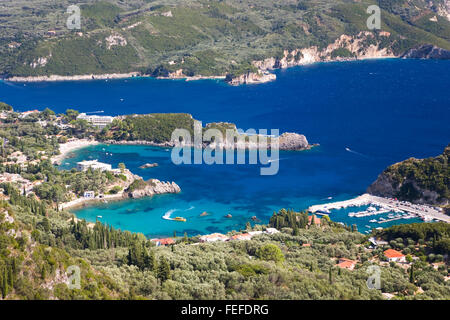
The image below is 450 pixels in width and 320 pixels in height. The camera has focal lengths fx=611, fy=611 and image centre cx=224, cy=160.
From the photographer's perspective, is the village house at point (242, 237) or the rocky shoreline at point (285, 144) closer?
the village house at point (242, 237)

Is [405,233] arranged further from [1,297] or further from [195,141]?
[195,141]

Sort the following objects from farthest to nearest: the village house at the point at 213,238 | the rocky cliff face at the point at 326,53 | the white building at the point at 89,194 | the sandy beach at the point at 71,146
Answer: the rocky cliff face at the point at 326,53 → the sandy beach at the point at 71,146 → the white building at the point at 89,194 → the village house at the point at 213,238

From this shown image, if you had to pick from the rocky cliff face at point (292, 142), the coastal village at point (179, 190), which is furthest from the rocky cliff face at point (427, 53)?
the coastal village at point (179, 190)

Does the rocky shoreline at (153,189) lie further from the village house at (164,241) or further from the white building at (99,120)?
the white building at (99,120)

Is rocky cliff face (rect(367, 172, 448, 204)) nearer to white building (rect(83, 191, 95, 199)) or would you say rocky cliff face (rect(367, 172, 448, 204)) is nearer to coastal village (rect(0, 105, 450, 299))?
coastal village (rect(0, 105, 450, 299))

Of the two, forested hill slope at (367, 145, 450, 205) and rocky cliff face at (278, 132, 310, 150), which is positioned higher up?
rocky cliff face at (278, 132, 310, 150)

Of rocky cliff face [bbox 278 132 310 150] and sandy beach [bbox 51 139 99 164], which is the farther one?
rocky cliff face [bbox 278 132 310 150]

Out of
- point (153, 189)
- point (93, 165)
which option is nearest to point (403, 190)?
point (153, 189)

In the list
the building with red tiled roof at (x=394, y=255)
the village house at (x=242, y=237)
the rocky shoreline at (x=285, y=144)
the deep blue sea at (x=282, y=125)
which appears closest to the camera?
the building with red tiled roof at (x=394, y=255)

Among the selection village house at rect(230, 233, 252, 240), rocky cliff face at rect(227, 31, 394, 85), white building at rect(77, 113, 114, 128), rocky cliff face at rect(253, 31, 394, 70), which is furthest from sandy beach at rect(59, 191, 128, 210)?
rocky cliff face at rect(253, 31, 394, 70)
